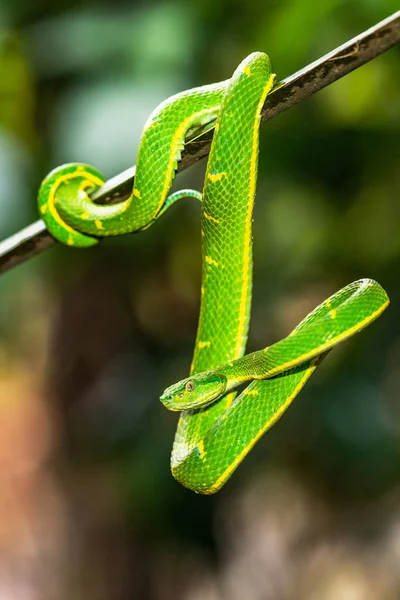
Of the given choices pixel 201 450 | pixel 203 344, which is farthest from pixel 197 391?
pixel 203 344

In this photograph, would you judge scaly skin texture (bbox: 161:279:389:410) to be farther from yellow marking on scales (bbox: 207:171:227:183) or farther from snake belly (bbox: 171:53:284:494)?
yellow marking on scales (bbox: 207:171:227:183)

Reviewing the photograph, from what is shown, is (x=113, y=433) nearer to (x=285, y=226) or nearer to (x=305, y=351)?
(x=285, y=226)

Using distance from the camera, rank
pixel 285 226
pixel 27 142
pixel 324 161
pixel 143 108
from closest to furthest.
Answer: pixel 143 108 < pixel 324 161 < pixel 27 142 < pixel 285 226

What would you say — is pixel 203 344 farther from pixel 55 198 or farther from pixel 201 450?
pixel 55 198

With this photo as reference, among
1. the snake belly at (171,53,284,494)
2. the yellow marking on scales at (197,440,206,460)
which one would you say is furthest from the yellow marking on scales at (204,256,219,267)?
the yellow marking on scales at (197,440,206,460)

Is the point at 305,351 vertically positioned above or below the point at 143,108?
below

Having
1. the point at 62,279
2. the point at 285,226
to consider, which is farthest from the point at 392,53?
the point at 62,279

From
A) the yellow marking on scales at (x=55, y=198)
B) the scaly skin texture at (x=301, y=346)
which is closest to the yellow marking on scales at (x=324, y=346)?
the scaly skin texture at (x=301, y=346)

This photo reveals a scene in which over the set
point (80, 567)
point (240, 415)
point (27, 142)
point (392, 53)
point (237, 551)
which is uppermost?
point (27, 142)
